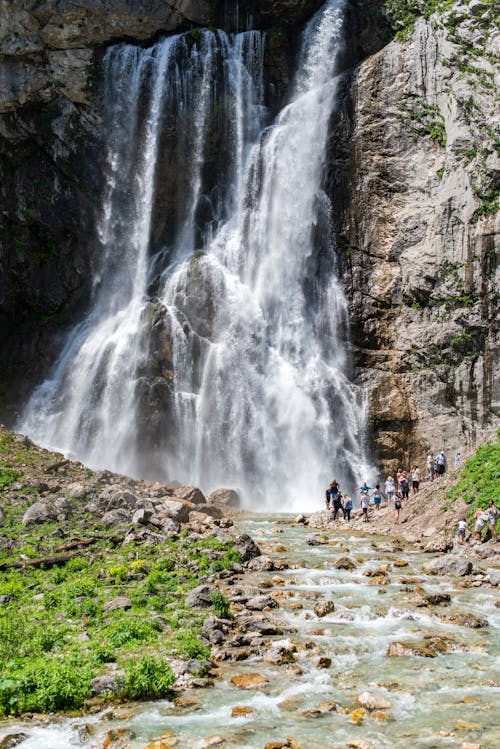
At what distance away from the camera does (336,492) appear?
2905cm

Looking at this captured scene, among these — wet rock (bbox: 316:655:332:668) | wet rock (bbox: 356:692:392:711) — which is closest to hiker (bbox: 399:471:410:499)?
wet rock (bbox: 316:655:332:668)

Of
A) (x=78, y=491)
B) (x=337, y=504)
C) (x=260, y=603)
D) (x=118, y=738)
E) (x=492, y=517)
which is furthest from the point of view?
(x=337, y=504)

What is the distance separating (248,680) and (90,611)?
397cm

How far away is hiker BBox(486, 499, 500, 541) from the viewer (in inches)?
755

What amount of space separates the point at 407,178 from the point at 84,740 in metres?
39.0

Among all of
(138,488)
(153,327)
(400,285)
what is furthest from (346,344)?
(138,488)

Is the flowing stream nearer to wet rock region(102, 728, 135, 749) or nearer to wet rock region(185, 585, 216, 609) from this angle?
wet rock region(102, 728, 135, 749)

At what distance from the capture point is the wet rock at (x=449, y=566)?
653 inches

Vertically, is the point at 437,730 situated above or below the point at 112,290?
below

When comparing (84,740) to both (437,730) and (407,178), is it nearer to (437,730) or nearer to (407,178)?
(437,730)

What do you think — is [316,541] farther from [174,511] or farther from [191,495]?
[191,495]

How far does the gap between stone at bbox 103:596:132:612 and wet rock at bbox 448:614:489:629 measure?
596 centimetres

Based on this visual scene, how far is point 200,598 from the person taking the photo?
13.0 m

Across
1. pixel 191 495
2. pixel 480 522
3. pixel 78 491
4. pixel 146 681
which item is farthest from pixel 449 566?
pixel 191 495
